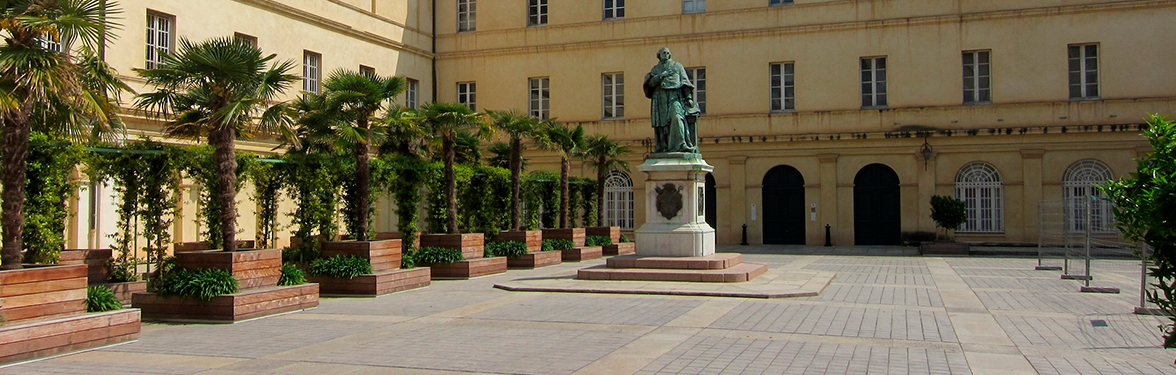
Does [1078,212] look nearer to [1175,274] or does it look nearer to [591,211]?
[591,211]

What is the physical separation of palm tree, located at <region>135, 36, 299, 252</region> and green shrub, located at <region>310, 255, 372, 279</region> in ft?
8.88

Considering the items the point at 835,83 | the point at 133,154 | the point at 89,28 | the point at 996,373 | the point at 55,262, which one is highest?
the point at 835,83

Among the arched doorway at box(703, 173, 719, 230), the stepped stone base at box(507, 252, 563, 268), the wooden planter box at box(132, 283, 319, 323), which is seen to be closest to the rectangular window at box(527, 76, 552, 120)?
the arched doorway at box(703, 173, 719, 230)

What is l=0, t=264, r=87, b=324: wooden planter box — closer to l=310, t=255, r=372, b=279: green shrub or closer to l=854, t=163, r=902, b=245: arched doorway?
l=310, t=255, r=372, b=279: green shrub

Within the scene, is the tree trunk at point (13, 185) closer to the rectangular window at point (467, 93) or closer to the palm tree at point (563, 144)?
the palm tree at point (563, 144)

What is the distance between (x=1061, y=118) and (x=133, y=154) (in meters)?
26.4

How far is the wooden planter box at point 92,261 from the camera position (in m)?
13.6

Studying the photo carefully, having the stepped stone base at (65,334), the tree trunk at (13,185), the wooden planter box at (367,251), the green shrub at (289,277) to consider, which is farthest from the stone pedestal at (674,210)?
the tree trunk at (13,185)

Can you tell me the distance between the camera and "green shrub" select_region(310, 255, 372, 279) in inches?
600

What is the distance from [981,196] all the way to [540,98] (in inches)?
617

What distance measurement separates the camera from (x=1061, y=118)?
29062 mm

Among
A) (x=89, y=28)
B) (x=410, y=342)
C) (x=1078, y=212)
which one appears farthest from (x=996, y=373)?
(x=1078, y=212)

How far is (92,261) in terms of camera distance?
13797 millimetres

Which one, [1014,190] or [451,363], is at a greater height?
[1014,190]
